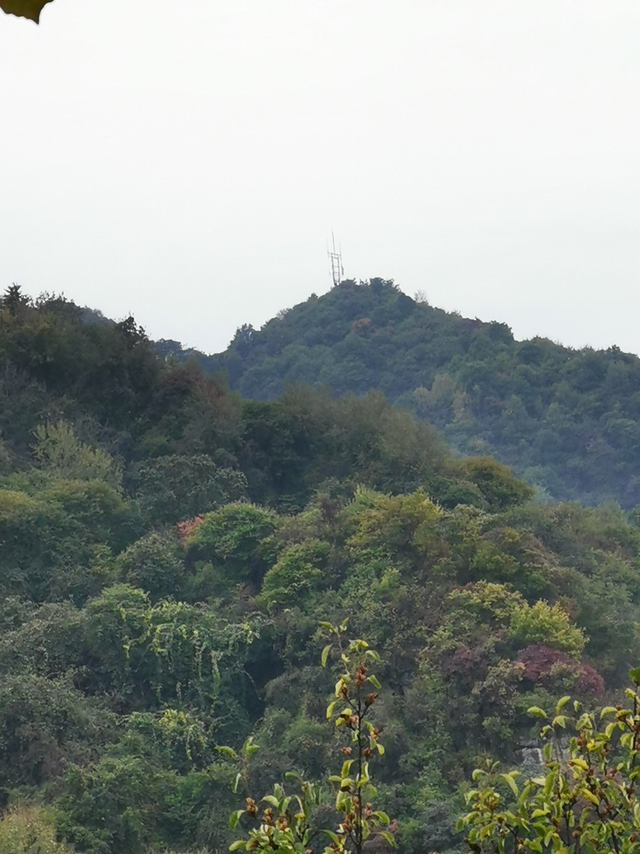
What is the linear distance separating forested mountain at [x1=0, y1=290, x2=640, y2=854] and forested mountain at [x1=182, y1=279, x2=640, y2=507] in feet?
51.5

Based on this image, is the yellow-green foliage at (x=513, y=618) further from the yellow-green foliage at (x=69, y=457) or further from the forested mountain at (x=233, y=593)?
the yellow-green foliage at (x=69, y=457)

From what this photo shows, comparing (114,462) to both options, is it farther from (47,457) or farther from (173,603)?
(173,603)

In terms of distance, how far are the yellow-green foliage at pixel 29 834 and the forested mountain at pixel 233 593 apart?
3 centimetres

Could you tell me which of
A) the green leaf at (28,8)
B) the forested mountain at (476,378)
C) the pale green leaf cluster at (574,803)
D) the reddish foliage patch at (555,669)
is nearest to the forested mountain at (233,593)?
the reddish foliage patch at (555,669)

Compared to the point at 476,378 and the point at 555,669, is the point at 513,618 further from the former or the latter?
the point at 476,378

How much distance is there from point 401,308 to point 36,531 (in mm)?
35792

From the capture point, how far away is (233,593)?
17.2 metres

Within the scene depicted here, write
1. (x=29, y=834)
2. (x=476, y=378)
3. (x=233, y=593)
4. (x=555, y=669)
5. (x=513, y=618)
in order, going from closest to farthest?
(x=29, y=834) → (x=555, y=669) → (x=513, y=618) → (x=233, y=593) → (x=476, y=378)

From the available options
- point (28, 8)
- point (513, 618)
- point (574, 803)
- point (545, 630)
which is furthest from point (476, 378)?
point (28, 8)

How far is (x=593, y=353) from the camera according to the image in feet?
143

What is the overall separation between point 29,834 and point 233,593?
6497 millimetres

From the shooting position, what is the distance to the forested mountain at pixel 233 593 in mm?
13078

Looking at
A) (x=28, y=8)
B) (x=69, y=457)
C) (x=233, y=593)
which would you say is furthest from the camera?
(x=69, y=457)

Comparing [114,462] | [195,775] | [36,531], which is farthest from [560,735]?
[114,462]
